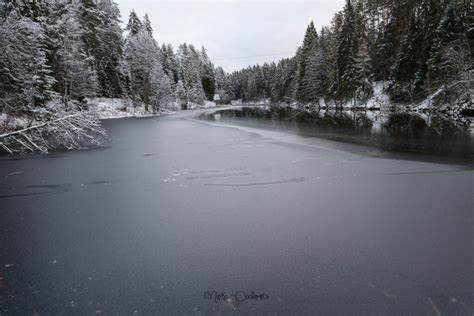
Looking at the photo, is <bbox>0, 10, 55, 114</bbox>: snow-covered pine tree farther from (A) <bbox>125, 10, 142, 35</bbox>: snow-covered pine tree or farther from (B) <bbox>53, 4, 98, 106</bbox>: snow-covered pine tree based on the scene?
(A) <bbox>125, 10, 142, 35</bbox>: snow-covered pine tree

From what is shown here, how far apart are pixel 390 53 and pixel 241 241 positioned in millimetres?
50287

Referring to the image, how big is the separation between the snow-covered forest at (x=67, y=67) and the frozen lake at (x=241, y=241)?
18.3ft

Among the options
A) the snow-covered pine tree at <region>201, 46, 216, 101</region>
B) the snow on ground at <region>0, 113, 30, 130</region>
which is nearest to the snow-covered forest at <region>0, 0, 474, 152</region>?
the snow on ground at <region>0, 113, 30, 130</region>

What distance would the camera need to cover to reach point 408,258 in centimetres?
384

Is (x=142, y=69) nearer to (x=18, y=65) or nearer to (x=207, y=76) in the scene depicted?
(x=18, y=65)

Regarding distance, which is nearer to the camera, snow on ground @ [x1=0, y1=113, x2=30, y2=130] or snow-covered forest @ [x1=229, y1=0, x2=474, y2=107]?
snow on ground @ [x1=0, y1=113, x2=30, y2=130]

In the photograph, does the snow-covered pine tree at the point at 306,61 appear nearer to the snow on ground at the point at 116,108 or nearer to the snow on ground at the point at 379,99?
the snow on ground at the point at 379,99

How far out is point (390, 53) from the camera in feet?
146

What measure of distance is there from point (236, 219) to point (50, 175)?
6832 mm

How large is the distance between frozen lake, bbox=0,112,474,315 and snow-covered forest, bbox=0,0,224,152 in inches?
220

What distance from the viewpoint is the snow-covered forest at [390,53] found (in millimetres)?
26970

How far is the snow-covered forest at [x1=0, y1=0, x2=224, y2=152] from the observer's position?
15.2 meters

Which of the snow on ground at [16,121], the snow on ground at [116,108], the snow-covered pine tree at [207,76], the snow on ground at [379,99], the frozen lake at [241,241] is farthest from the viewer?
the snow-covered pine tree at [207,76]

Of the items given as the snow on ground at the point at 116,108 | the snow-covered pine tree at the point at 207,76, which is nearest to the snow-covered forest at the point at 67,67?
the snow on ground at the point at 116,108
